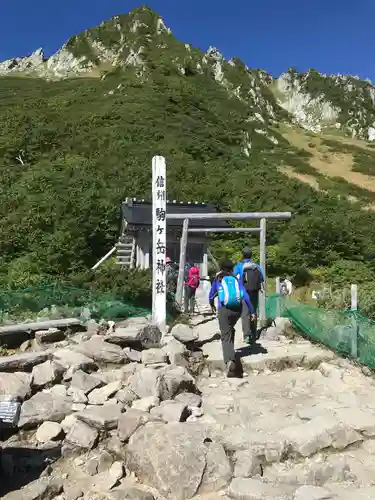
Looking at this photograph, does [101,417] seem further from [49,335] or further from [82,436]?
[49,335]

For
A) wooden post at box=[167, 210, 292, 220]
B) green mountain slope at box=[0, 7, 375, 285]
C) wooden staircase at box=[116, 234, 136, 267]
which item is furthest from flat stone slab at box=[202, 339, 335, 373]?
wooden staircase at box=[116, 234, 136, 267]

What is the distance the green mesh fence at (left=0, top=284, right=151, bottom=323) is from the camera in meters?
8.73

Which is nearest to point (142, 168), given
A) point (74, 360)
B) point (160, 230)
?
point (160, 230)

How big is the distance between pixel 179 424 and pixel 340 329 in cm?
362

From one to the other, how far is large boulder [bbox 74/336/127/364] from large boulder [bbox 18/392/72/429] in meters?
1.36

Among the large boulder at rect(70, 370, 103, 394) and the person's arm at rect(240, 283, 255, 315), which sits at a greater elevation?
the person's arm at rect(240, 283, 255, 315)

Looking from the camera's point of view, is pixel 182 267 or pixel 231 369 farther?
pixel 182 267

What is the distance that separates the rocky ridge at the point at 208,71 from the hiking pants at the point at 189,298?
3241 centimetres

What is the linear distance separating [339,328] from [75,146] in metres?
27.7

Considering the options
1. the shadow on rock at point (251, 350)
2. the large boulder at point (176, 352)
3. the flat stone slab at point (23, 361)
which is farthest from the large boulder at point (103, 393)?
the shadow on rock at point (251, 350)

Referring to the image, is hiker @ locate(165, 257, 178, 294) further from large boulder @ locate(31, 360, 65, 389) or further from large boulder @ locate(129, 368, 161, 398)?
large boulder @ locate(129, 368, 161, 398)

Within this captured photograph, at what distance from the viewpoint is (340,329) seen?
7.49 m

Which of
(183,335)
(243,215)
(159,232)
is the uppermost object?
(243,215)

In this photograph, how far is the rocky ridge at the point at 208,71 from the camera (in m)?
59.0
